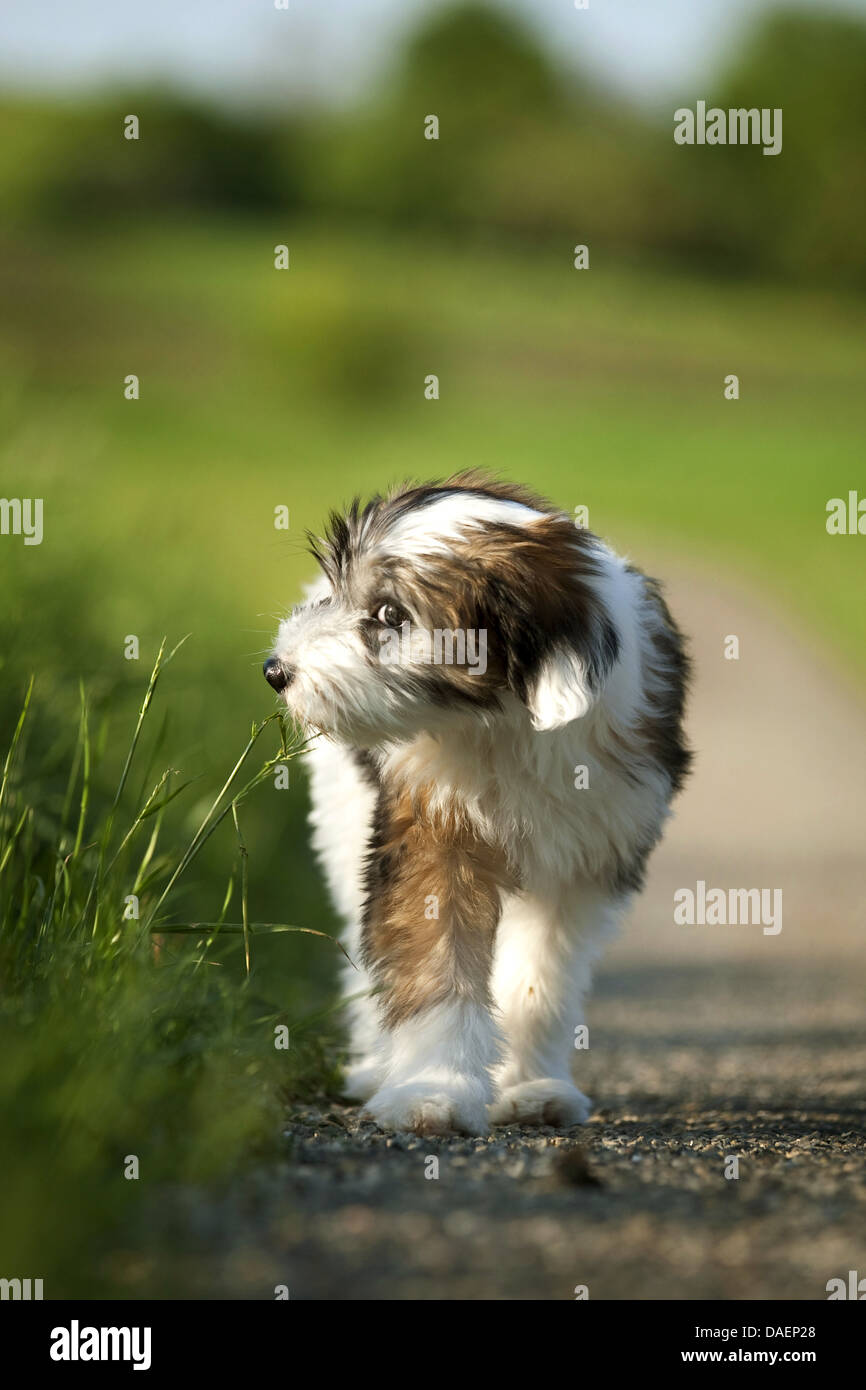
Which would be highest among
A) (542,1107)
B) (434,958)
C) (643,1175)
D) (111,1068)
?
(434,958)

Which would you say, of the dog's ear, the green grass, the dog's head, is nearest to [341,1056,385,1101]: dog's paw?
the green grass

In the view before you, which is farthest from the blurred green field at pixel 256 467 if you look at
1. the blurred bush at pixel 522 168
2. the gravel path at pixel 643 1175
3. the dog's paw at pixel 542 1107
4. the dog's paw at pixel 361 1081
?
the blurred bush at pixel 522 168

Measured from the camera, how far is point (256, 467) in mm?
39031

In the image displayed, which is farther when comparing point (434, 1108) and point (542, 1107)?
point (542, 1107)

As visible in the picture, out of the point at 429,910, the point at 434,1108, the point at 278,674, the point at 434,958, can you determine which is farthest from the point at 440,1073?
the point at 278,674

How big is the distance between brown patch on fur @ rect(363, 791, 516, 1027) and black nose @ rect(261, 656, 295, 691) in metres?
0.52

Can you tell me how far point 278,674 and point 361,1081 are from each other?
4.93ft

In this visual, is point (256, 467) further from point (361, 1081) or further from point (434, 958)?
point (434, 958)

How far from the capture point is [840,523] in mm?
34344

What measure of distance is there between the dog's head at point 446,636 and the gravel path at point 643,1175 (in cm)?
106

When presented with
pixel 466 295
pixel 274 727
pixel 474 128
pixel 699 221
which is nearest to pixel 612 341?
pixel 466 295
